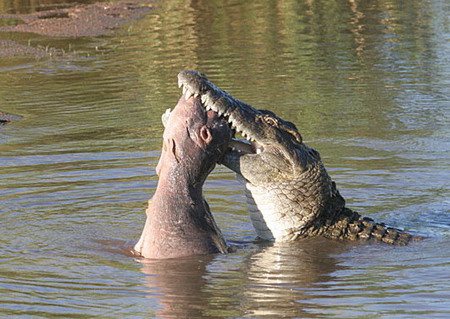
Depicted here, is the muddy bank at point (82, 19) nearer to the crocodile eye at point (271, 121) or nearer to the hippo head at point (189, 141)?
the crocodile eye at point (271, 121)

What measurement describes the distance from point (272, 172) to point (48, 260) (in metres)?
1.73

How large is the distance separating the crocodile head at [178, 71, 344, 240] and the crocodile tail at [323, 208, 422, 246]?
114 mm

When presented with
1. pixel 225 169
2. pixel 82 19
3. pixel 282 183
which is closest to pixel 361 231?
pixel 282 183

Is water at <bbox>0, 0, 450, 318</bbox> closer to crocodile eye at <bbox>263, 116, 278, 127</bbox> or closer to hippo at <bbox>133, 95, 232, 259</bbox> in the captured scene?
hippo at <bbox>133, 95, 232, 259</bbox>

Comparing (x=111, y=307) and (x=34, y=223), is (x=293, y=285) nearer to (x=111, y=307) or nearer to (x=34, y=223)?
(x=111, y=307)

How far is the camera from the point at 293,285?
5.88 m

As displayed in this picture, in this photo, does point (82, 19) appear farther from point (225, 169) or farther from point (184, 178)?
point (184, 178)

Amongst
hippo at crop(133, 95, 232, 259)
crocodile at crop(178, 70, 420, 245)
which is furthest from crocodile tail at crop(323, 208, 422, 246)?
hippo at crop(133, 95, 232, 259)

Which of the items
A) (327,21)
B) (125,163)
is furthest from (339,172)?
(327,21)

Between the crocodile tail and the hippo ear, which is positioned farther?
the crocodile tail

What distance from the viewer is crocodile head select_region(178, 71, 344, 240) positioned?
21.4 ft

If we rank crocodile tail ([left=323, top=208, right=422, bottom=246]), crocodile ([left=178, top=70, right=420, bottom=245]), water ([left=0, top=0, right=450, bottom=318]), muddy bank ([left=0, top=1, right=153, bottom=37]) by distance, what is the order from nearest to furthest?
1. water ([left=0, top=0, right=450, bottom=318])
2. crocodile ([left=178, top=70, right=420, bottom=245])
3. crocodile tail ([left=323, top=208, right=422, bottom=246])
4. muddy bank ([left=0, top=1, right=153, bottom=37])

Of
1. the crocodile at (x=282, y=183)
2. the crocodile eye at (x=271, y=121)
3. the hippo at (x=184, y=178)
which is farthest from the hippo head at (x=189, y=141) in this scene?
the crocodile eye at (x=271, y=121)

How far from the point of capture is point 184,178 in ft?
20.3
